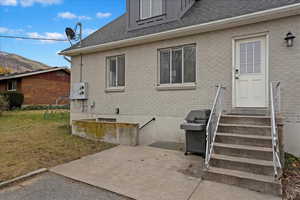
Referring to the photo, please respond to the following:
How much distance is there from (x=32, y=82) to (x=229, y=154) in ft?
70.5

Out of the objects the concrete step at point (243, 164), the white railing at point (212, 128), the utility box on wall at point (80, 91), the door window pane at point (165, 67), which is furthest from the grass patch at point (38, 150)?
the concrete step at point (243, 164)

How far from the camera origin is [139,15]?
26.5 feet

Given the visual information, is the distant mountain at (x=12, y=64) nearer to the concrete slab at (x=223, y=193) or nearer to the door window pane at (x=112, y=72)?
the door window pane at (x=112, y=72)

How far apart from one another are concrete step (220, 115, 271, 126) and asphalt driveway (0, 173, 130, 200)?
3.25 metres

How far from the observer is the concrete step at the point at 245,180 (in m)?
3.07

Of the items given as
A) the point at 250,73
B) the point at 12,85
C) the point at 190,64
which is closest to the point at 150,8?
the point at 190,64

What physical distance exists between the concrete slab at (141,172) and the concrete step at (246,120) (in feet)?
4.10

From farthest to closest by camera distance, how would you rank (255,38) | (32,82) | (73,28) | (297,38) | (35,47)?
1. (35,47)
2. (32,82)
3. (73,28)
4. (255,38)
5. (297,38)

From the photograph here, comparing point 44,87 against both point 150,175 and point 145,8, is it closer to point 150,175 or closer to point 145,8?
point 145,8

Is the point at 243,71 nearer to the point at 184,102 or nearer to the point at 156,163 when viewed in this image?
the point at 184,102

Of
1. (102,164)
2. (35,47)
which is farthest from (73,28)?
(35,47)

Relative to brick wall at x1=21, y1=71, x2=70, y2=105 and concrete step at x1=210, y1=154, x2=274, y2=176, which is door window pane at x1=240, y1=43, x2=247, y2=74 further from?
brick wall at x1=21, y1=71, x2=70, y2=105

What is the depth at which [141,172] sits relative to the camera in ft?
13.0

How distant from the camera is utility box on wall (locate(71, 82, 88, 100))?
347 inches
